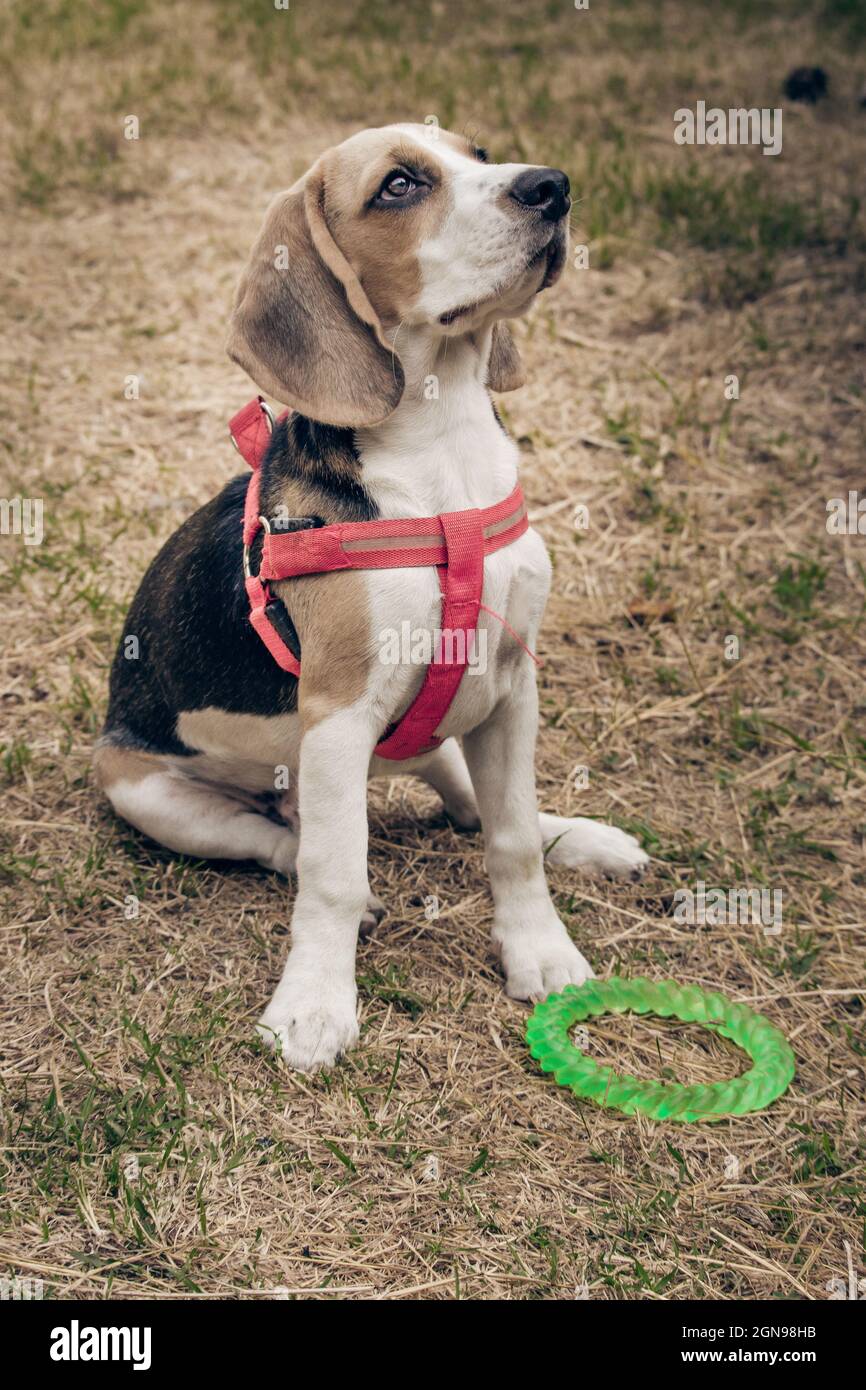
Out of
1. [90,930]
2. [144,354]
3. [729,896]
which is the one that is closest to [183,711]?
[90,930]

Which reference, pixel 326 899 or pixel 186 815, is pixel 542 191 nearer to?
pixel 326 899

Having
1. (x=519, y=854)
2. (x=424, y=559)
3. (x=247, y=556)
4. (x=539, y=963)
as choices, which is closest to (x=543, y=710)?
(x=519, y=854)

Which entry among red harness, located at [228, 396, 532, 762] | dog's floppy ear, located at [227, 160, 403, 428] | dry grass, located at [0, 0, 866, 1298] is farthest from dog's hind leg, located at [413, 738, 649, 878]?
dog's floppy ear, located at [227, 160, 403, 428]

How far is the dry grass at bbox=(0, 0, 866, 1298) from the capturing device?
303 cm

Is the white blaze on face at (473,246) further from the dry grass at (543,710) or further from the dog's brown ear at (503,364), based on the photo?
the dry grass at (543,710)

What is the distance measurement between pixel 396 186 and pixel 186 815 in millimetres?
1955

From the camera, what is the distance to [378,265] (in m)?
3.24

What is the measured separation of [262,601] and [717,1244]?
196 centimetres

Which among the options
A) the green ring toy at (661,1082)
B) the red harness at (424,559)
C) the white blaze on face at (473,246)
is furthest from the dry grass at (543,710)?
the white blaze on face at (473,246)

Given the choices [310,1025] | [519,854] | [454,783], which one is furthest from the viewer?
[454,783]

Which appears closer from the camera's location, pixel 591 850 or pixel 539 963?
pixel 539 963

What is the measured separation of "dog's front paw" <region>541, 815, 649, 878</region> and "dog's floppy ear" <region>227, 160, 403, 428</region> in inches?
65.2

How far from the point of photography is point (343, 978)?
3479 mm

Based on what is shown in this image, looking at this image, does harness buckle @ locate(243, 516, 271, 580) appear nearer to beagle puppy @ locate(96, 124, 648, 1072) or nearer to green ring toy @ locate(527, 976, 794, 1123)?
beagle puppy @ locate(96, 124, 648, 1072)
